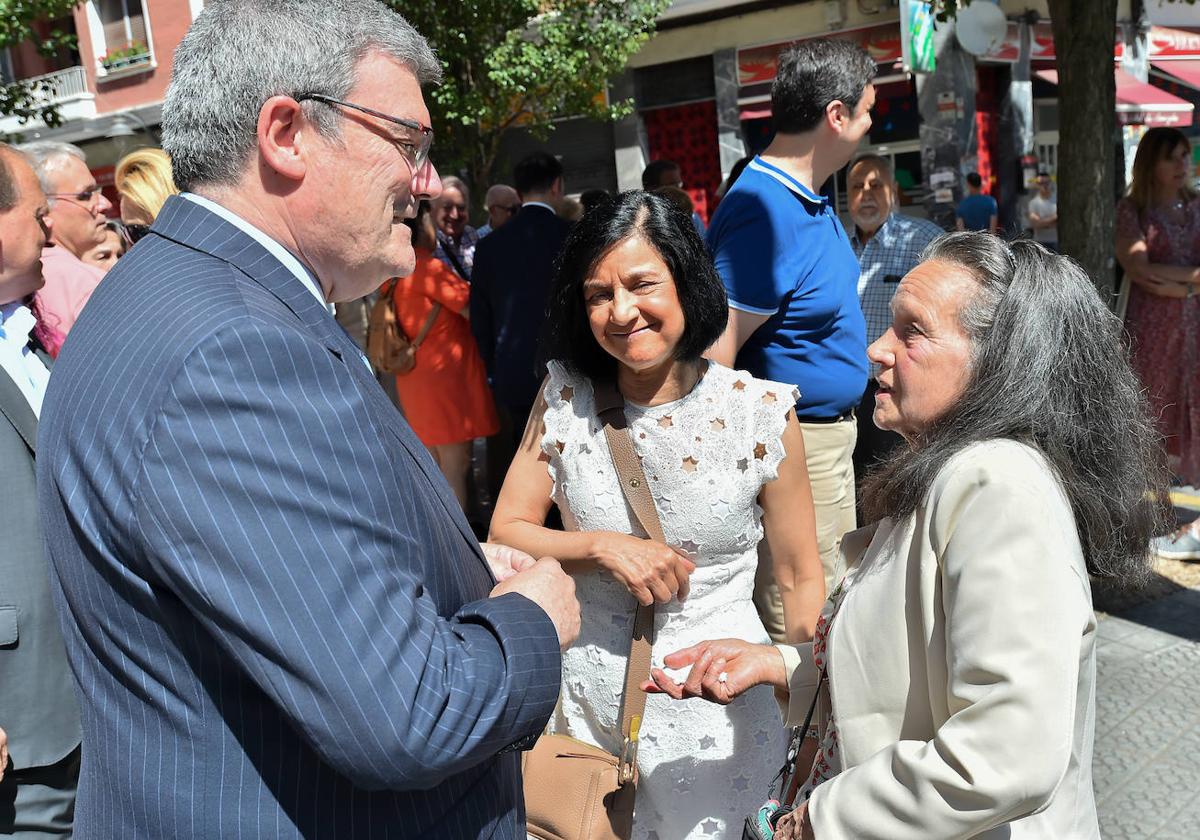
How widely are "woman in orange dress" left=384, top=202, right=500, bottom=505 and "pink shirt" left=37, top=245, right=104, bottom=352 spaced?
2558 mm

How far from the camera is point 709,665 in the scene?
208cm

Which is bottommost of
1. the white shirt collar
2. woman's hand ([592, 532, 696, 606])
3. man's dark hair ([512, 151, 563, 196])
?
woman's hand ([592, 532, 696, 606])

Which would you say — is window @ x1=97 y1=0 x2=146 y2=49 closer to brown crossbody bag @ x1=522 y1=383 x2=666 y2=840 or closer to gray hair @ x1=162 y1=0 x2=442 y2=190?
brown crossbody bag @ x1=522 y1=383 x2=666 y2=840

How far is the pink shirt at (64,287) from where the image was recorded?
3.44m

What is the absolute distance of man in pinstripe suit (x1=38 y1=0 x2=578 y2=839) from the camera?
1105mm

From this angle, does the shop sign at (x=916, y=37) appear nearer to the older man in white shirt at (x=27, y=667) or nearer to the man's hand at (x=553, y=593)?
the older man in white shirt at (x=27, y=667)

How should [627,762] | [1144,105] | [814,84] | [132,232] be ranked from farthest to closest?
[1144,105] → [132,232] → [814,84] → [627,762]

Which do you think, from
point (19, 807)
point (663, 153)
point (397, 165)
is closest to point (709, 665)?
point (397, 165)

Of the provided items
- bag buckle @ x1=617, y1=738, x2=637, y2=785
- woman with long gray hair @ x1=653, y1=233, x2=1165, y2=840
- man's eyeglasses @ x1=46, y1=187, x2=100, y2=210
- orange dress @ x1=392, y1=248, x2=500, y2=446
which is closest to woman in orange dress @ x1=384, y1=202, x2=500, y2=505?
orange dress @ x1=392, y1=248, x2=500, y2=446

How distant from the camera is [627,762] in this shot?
7.56 feet

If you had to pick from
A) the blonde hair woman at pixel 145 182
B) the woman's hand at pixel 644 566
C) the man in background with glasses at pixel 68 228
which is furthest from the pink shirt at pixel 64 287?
the woman's hand at pixel 644 566

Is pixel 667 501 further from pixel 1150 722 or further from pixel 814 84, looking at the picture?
pixel 1150 722

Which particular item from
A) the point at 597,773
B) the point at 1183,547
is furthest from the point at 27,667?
the point at 1183,547

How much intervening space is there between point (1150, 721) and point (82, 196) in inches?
179
